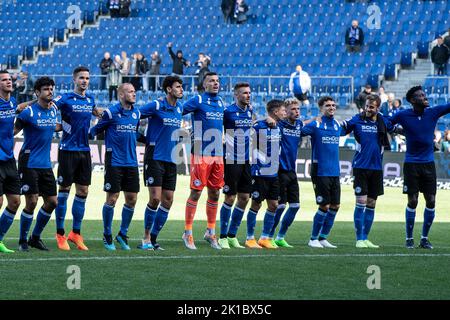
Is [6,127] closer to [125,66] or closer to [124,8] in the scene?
[125,66]

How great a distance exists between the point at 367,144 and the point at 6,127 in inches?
200

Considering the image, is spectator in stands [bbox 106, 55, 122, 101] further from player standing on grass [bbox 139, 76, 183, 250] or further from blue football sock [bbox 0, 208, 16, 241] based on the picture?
blue football sock [bbox 0, 208, 16, 241]

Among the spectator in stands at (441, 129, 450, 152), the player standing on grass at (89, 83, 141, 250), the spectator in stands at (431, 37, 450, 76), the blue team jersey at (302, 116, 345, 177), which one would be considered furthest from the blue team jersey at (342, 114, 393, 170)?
the spectator in stands at (431, 37, 450, 76)

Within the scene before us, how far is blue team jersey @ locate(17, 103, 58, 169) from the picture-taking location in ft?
45.7

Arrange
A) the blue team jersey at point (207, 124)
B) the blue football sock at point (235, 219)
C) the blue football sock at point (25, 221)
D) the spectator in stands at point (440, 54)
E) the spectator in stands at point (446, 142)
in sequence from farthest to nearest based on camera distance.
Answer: the spectator in stands at point (440, 54) < the spectator in stands at point (446, 142) < the blue football sock at point (235, 219) < the blue team jersey at point (207, 124) < the blue football sock at point (25, 221)

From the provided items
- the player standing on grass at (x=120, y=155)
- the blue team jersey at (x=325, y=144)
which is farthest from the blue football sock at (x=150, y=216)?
the blue team jersey at (x=325, y=144)

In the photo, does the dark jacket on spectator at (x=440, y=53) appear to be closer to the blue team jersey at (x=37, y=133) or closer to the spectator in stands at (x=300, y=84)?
the spectator in stands at (x=300, y=84)

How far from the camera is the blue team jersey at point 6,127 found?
1366 cm

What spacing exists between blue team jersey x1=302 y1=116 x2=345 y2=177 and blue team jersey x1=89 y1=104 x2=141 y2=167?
2.52 m

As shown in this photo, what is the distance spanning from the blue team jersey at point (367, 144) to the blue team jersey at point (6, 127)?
488 cm

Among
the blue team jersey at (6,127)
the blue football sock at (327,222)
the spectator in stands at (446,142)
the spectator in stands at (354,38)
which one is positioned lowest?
the spectator in stands at (446,142)

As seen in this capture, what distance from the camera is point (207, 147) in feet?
48.6
